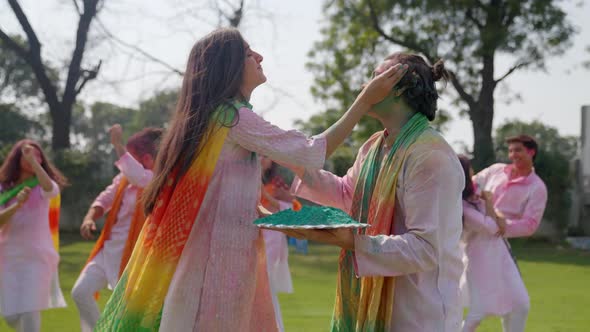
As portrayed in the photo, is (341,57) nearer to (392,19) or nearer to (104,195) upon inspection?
(392,19)

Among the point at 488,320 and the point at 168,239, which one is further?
the point at 488,320

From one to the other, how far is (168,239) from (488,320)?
719cm

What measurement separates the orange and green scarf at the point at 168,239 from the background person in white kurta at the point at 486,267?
161 inches

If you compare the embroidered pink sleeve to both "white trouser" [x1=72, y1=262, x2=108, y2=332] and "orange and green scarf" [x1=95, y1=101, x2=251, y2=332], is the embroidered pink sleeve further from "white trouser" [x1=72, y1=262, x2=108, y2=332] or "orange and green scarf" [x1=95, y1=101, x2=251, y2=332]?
"white trouser" [x1=72, y1=262, x2=108, y2=332]

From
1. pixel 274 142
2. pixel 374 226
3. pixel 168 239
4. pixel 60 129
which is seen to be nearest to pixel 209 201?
pixel 168 239

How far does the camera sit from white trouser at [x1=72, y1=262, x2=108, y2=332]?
7.30 m

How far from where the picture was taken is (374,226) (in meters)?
3.40

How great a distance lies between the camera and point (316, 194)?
390cm

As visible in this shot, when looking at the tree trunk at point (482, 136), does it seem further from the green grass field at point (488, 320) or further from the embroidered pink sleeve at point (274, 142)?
the embroidered pink sleeve at point (274, 142)

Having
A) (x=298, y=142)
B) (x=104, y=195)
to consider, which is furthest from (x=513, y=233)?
(x=298, y=142)

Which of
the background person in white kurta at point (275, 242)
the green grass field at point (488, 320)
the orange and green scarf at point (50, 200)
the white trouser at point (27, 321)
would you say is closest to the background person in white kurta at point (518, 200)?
the green grass field at point (488, 320)

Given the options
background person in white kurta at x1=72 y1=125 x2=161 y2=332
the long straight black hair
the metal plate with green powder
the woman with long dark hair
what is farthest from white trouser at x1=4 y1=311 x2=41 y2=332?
the metal plate with green powder

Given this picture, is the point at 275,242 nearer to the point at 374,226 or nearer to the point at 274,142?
the point at 274,142

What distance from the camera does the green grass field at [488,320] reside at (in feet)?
31.4
